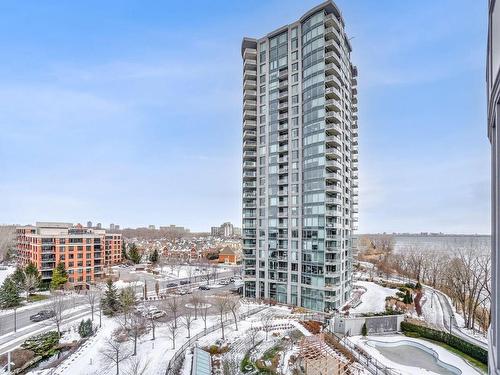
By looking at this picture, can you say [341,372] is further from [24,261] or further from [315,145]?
[24,261]

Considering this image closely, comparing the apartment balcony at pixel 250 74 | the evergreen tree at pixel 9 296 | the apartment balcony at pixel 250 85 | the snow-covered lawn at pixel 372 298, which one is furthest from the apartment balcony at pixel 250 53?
the evergreen tree at pixel 9 296

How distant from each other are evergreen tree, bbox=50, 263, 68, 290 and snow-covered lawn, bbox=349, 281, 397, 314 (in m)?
Answer: 40.4

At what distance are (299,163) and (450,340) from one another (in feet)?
75.7

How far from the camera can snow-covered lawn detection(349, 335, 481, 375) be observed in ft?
71.5

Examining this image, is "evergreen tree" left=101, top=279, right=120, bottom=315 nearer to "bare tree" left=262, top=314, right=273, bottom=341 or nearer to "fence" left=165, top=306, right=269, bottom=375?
"fence" left=165, top=306, right=269, bottom=375

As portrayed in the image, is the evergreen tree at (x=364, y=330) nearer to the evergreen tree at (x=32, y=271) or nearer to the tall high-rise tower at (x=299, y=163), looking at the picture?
the tall high-rise tower at (x=299, y=163)

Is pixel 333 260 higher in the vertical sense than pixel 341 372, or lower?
higher

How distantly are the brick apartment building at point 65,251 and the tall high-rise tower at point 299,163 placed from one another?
27970mm

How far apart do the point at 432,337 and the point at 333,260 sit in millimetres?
11870

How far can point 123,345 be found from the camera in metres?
25.0

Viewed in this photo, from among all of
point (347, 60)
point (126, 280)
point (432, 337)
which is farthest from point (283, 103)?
point (126, 280)

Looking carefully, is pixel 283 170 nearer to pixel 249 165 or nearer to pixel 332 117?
pixel 249 165

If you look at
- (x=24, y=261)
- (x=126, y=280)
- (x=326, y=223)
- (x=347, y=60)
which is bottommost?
(x=126, y=280)

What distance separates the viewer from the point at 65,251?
50469mm
